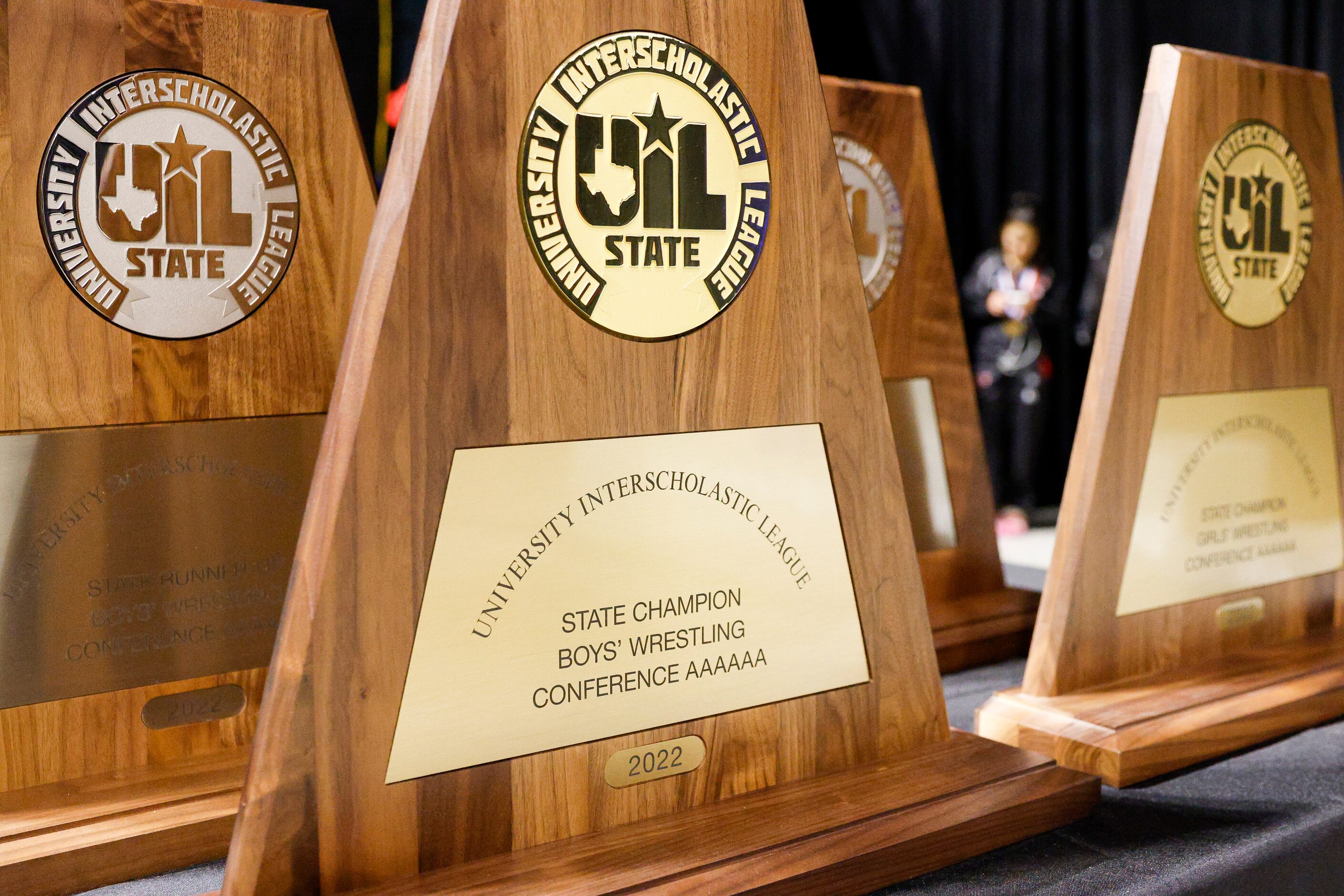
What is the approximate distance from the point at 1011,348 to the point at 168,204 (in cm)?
211

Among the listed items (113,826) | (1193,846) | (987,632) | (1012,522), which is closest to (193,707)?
(113,826)

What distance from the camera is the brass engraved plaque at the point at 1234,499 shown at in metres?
0.84

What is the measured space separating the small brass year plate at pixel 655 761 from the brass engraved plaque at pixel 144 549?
10.9 inches

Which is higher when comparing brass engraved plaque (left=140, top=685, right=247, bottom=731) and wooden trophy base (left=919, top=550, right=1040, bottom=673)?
brass engraved plaque (left=140, top=685, right=247, bottom=731)

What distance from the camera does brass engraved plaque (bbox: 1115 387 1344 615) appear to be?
0.84 metres

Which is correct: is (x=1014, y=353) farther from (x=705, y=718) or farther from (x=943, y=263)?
(x=705, y=718)

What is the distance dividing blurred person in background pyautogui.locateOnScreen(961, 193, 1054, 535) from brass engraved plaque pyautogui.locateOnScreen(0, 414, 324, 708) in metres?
1.95

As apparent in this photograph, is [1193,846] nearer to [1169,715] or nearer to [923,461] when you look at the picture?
[1169,715]

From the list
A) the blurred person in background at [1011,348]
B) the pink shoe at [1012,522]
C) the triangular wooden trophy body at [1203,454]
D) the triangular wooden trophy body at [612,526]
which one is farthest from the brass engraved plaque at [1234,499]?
the blurred person in background at [1011,348]

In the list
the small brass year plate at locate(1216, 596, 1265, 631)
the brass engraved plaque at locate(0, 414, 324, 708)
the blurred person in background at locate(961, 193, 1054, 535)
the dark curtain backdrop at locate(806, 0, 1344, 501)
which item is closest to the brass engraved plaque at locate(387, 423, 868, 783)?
the brass engraved plaque at locate(0, 414, 324, 708)

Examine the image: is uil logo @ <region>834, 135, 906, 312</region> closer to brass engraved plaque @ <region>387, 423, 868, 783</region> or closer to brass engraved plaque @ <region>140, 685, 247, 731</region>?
brass engraved plaque @ <region>387, 423, 868, 783</region>

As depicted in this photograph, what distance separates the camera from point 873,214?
1159mm

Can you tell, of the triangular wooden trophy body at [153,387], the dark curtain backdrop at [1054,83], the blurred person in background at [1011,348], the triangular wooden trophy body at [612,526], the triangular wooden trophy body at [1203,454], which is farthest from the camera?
the blurred person in background at [1011,348]

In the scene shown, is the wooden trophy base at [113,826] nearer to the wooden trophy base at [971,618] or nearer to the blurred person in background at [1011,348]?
the wooden trophy base at [971,618]
